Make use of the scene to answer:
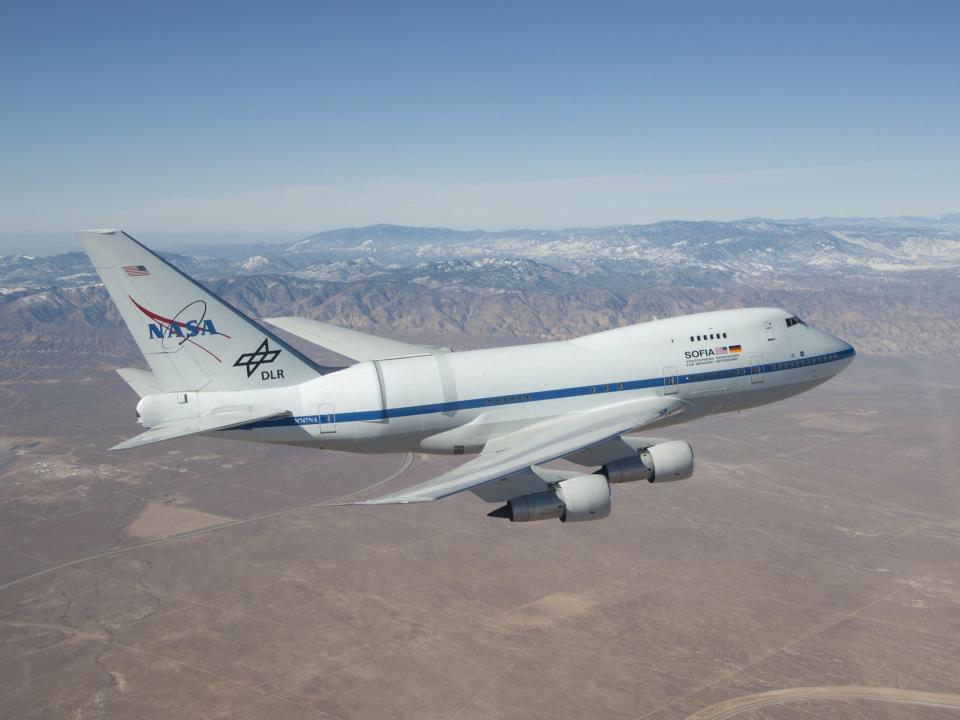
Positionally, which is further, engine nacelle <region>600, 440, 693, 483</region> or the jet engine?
engine nacelle <region>600, 440, 693, 483</region>

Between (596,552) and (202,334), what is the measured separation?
412ft

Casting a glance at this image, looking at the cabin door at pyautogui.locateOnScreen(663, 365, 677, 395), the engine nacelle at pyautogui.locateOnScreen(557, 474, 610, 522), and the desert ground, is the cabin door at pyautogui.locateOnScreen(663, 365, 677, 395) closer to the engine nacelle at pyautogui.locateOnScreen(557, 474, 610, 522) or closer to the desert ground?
the engine nacelle at pyautogui.locateOnScreen(557, 474, 610, 522)

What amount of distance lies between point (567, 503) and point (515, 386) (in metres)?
9.66

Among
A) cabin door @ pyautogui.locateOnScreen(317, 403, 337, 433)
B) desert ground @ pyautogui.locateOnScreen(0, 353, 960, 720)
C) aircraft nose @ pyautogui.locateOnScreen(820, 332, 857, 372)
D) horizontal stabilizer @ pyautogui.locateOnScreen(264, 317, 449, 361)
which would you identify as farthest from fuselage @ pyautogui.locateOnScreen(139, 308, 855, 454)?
desert ground @ pyautogui.locateOnScreen(0, 353, 960, 720)

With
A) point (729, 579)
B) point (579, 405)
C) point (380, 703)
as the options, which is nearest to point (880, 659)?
point (729, 579)

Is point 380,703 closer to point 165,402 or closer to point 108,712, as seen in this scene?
point 108,712

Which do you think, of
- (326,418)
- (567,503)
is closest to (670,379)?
(567,503)

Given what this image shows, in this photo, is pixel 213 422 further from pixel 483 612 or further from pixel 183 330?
pixel 483 612

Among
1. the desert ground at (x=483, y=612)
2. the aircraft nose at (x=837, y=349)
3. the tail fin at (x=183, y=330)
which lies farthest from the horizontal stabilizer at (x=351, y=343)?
the desert ground at (x=483, y=612)

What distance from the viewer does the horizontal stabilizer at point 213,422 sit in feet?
124

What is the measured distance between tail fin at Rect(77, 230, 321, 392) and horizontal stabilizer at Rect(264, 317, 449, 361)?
8.36m

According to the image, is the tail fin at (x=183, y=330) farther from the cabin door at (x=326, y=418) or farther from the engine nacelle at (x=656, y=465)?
the engine nacelle at (x=656, y=465)

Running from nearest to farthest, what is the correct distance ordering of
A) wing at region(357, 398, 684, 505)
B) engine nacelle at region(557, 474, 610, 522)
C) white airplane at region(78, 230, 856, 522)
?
wing at region(357, 398, 684, 505), engine nacelle at region(557, 474, 610, 522), white airplane at region(78, 230, 856, 522)

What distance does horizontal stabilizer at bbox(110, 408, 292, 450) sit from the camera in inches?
1490
